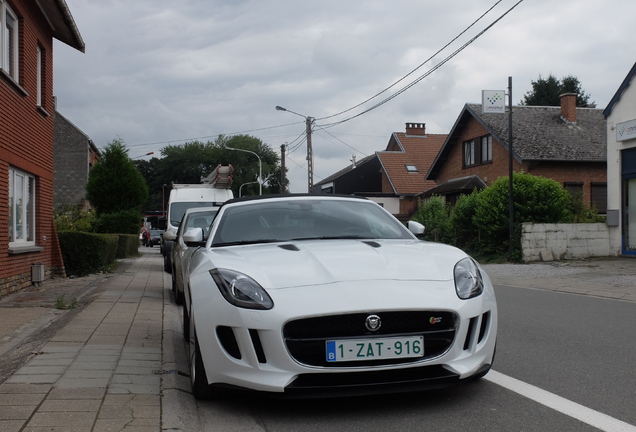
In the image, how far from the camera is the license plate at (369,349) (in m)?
3.82

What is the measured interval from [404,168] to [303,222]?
43.5m

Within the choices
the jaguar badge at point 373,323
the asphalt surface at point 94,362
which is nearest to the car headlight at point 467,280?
the jaguar badge at point 373,323

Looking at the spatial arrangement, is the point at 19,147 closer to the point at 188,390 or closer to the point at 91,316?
the point at 91,316

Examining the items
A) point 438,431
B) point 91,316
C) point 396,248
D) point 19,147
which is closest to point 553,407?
point 438,431

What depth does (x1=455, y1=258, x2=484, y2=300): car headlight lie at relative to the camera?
418 cm

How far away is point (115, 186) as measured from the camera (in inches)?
1127

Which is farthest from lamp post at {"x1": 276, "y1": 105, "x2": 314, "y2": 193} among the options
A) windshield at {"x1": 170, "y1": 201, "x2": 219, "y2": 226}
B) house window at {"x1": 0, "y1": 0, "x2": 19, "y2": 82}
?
house window at {"x1": 0, "y1": 0, "x2": 19, "y2": 82}

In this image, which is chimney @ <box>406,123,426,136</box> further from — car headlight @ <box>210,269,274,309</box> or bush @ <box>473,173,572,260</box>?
car headlight @ <box>210,269,274,309</box>

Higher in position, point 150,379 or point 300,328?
point 300,328

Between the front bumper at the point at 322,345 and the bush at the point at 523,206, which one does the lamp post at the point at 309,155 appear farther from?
the front bumper at the point at 322,345

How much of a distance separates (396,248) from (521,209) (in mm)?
18326

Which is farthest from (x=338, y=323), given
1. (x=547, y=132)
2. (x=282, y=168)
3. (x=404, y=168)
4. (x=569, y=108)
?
(x=404, y=168)

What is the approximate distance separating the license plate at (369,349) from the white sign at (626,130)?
18627 millimetres

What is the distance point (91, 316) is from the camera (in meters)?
8.05
